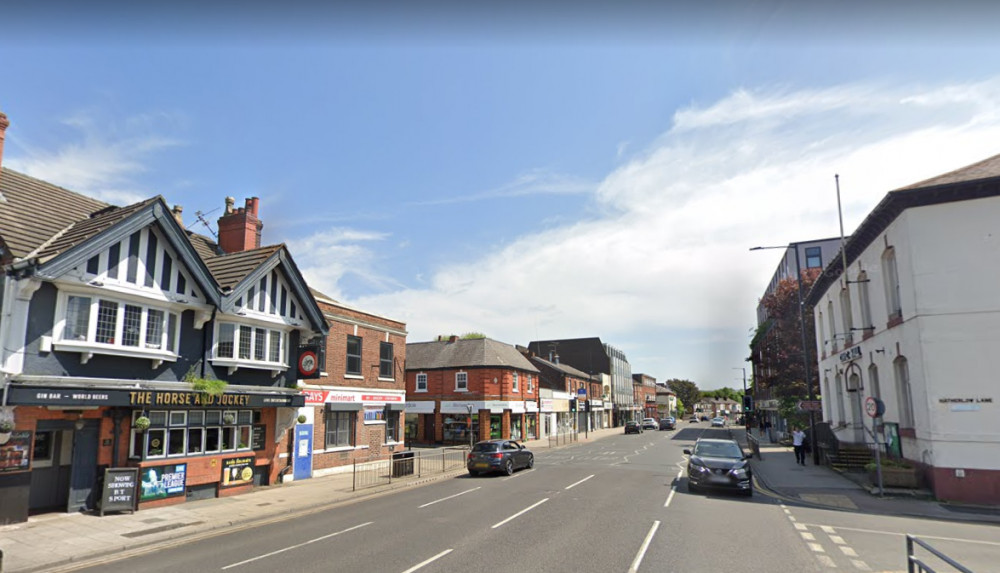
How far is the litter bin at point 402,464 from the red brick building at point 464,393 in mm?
19582

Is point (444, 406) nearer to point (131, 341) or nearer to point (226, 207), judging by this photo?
point (226, 207)

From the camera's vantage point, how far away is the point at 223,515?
15086mm

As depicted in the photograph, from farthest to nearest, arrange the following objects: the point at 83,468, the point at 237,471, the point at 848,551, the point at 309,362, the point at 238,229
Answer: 1. the point at 238,229
2. the point at 309,362
3. the point at 237,471
4. the point at 83,468
5. the point at 848,551

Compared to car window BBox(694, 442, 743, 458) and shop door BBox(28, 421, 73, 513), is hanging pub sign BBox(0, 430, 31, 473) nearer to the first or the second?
shop door BBox(28, 421, 73, 513)

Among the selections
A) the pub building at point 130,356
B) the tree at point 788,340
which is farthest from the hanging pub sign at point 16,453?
the tree at point 788,340

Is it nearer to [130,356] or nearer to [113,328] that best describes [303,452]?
[130,356]

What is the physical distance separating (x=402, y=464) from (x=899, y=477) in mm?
18010

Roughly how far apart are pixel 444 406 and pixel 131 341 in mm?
32691

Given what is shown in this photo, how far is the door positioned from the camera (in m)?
21.8

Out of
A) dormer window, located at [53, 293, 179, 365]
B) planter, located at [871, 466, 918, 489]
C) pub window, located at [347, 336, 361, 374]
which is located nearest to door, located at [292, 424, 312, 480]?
pub window, located at [347, 336, 361, 374]

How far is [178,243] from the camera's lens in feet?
54.6

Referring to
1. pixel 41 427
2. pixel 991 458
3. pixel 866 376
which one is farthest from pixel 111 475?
pixel 866 376

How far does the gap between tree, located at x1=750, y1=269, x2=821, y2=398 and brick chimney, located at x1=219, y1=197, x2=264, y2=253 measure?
136ft

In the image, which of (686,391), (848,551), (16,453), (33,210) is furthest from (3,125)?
(686,391)
